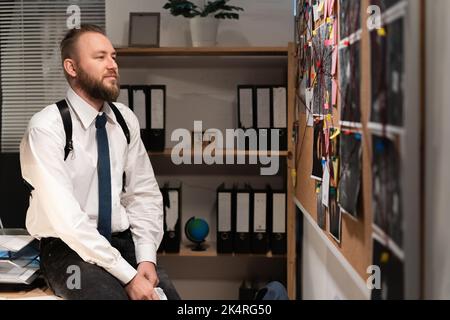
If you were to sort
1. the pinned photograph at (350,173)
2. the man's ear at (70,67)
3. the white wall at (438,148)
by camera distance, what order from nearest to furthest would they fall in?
the white wall at (438,148) → the pinned photograph at (350,173) → the man's ear at (70,67)

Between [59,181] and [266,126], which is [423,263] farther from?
[59,181]

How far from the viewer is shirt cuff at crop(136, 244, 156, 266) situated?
1074 millimetres

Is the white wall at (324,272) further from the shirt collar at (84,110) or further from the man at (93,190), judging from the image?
the shirt collar at (84,110)

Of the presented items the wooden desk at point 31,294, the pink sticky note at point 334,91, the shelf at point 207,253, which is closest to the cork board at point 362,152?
the pink sticky note at point 334,91

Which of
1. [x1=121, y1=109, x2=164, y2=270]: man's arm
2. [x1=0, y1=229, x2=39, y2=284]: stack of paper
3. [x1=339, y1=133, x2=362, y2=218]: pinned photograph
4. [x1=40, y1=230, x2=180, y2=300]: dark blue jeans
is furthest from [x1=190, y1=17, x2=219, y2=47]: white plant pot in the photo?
[x1=0, y1=229, x2=39, y2=284]: stack of paper

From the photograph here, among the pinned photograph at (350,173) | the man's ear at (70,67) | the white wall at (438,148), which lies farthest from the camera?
the man's ear at (70,67)

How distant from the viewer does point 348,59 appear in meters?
0.91

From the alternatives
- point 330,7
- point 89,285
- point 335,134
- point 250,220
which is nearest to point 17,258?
point 89,285

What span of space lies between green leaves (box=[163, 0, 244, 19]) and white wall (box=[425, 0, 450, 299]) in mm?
402

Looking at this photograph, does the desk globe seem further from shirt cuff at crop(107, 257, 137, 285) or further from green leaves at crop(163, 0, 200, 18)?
green leaves at crop(163, 0, 200, 18)

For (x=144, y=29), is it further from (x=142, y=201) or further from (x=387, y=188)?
(x=387, y=188)

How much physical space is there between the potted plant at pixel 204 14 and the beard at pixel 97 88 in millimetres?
185

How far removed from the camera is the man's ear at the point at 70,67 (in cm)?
100

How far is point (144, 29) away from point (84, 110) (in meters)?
0.21
